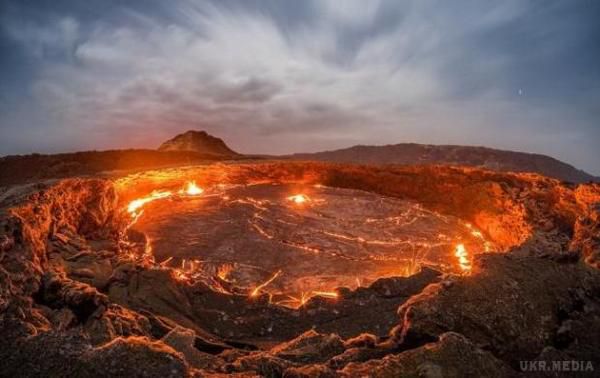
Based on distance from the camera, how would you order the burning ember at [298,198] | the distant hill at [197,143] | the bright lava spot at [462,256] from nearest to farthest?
1. the bright lava spot at [462,256]
2. the burning ember at [298,198]
3. the distant hill at [197,143]

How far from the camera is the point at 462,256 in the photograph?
28.5ft

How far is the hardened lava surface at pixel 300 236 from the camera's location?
7555mm

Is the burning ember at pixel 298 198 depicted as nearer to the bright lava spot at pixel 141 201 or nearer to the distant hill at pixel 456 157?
the bright lava spot at pixel 141 201

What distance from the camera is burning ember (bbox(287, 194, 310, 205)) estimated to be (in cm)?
1214

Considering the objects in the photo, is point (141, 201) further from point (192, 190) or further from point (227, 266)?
point (227, 266)

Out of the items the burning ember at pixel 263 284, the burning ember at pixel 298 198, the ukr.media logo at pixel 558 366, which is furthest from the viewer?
the burning ember at pixel 298 198

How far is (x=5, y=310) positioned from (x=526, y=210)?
9.98 m

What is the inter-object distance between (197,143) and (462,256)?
22.3 m

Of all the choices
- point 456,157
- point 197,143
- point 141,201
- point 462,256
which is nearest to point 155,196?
point 141,201

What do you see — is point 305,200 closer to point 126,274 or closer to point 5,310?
point 126,274

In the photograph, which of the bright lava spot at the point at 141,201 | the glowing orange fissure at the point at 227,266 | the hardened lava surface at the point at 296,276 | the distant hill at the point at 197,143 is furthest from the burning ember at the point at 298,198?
the distant hill at the point at 197,143

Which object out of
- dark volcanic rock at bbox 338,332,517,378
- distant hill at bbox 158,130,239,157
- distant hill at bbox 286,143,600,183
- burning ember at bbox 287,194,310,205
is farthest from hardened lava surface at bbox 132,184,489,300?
distant hill at bbox 158,130,239,157

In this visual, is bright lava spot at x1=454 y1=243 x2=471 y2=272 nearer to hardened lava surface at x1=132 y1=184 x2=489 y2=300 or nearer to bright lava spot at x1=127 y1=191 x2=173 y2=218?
hardened lava surface at x1=132 y1=184 x2=489 y2=300

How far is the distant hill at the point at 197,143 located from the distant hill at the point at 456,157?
6.25 metres
